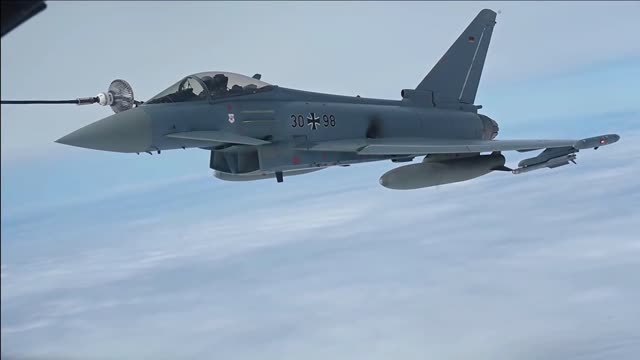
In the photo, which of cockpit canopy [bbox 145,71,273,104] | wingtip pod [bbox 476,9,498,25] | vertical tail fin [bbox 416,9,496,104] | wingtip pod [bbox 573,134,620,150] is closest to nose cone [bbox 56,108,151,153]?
cockpit canopy [bbox 145,71,273,104]

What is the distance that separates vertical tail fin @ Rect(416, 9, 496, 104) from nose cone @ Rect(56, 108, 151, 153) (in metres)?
7.46

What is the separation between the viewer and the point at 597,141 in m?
16.5

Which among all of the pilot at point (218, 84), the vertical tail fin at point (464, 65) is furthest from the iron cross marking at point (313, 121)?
the vertical tail fin at point (464, 65)

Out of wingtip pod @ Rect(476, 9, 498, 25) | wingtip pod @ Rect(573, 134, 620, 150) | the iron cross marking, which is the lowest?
wingtip pod @ Rect(573, 134, 620, 150)

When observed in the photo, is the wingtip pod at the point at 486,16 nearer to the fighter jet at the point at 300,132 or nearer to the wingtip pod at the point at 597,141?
the fighter jet at the point at 300,132

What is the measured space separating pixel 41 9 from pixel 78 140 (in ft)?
21.6

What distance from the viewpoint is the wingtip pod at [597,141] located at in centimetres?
1634

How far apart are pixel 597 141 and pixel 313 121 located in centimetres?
548

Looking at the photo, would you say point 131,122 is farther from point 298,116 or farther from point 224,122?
point 298,116

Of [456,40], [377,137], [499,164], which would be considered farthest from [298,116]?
[456,40]

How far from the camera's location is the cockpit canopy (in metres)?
15.7

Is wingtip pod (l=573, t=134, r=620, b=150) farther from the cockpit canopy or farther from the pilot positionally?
the pilot

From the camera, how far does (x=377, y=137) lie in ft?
59.5

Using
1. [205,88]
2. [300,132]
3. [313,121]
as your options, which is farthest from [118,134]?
[313,121]
